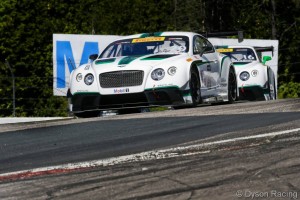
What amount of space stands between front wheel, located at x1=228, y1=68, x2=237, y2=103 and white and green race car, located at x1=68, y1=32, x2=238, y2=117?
122cm

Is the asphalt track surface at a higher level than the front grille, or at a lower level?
lower

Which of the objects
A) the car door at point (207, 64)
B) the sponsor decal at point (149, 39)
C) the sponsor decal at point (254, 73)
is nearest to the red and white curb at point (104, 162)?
the car door at point (207, 64)

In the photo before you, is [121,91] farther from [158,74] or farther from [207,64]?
[207,64]

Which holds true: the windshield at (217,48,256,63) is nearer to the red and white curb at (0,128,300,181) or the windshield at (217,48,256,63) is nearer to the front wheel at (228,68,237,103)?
the front wheel at (228,68,237,103)

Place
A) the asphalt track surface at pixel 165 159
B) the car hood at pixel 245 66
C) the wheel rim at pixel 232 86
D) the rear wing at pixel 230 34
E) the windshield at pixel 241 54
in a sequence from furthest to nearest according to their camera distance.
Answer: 1. the windshield at pixel 241 54
2. the car hood at pixel 245 66
3. the rear wing at pixel 230 34
4. the wheel rim at pixel 232 86
5. the asphalt track surface at pixel 165 159

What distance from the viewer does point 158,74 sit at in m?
13.6

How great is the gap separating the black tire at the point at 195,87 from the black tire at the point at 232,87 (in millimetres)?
1908

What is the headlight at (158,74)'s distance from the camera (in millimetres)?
13609

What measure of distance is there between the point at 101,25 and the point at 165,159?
2294cm

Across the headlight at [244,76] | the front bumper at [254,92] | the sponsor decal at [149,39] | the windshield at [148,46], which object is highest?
the sponsor decal at [149,39]

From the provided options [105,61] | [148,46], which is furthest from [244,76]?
[105,61]

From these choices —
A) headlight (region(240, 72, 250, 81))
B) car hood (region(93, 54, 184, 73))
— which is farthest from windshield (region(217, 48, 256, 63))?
car hood (region(93, 54, 184, 73))

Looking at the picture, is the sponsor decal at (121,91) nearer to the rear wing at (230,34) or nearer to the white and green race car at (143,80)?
the white and green race car at (143,80)

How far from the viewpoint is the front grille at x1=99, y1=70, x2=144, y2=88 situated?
13672 mm
